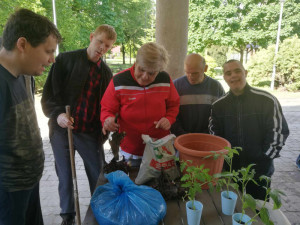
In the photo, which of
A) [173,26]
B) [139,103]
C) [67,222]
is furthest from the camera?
[173,26]

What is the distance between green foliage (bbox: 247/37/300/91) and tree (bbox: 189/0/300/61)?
4007 millimetres

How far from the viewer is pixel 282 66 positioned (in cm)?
1119

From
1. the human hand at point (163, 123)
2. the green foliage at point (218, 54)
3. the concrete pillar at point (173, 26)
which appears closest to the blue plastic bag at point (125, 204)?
the human hand at point (163, 123)

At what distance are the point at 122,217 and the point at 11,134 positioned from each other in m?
0.76

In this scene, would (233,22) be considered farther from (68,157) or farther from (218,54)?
(68,157)

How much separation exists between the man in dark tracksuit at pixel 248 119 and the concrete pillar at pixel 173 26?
123 centimetres

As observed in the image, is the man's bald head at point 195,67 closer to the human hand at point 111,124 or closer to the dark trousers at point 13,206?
the human hand at point 111,124

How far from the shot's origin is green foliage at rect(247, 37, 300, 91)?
427 inches

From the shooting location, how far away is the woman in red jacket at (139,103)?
1.83 m

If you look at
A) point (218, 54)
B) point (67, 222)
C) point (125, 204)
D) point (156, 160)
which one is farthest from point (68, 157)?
point (218, 54)

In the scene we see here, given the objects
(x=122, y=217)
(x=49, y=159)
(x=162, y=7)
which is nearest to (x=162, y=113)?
(x=122, y=217)

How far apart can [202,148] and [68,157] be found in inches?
51.7

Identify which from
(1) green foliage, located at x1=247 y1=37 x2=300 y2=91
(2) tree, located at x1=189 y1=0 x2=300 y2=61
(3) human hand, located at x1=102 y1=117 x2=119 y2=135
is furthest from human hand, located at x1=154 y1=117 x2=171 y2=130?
(2) tree, located at x1=189 y1=0 x2=300 y2=61

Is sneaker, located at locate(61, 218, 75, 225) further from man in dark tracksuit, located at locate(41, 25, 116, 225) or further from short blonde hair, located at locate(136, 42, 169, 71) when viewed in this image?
short blonde hair, located at locate(136, 42, 169, 71)
